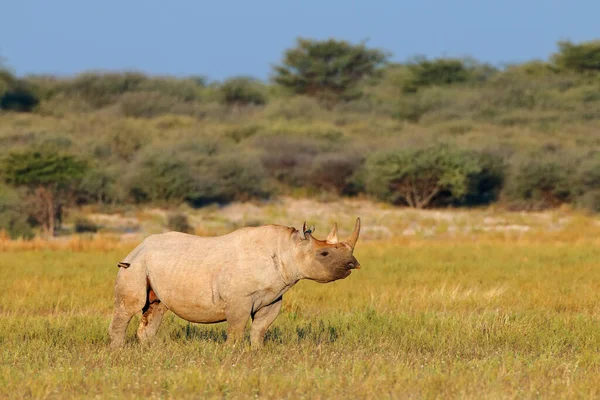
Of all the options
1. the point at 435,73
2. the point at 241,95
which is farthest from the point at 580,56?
the point at 241,95

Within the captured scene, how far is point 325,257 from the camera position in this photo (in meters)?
7.59

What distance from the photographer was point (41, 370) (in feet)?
23.1

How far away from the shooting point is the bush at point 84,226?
26.6m

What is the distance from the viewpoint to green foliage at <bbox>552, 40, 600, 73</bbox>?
207 ft

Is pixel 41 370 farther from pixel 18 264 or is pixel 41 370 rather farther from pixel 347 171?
pixel 347 171

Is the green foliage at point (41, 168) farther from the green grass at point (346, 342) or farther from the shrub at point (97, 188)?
the green grass at point (346, 342)

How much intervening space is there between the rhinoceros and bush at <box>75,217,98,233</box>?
18.6 meters

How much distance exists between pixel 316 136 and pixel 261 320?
37.4 meters

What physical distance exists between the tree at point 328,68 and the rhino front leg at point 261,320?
179ft

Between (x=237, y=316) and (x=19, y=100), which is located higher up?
(x=19, y=100)

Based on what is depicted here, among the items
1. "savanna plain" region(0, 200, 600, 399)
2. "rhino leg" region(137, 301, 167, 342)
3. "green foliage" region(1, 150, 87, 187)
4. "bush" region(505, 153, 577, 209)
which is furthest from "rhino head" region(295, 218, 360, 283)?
"bush" region(505, 153, 577, 209)

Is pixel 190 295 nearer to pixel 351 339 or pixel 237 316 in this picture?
pixel 237 316

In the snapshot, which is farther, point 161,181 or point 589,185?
point 589,185

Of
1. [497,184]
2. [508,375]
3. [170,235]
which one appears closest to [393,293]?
[170,235]
